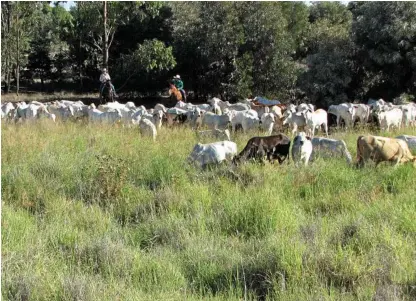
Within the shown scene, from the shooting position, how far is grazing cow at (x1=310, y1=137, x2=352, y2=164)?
909cm

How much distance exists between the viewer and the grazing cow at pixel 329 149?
9094mm

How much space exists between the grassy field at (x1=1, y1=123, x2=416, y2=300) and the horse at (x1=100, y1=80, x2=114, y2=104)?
32.2 ft

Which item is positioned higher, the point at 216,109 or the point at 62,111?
the point at 216,109

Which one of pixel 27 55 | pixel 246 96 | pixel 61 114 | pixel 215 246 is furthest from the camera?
pixel 27 55

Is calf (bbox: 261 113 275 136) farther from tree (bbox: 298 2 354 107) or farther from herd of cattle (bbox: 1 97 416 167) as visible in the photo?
tree (bbox: 298 2 354 107)

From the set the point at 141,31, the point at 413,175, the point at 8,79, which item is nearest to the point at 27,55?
the point at 8,79

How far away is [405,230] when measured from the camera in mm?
5488

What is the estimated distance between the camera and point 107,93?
65.6 feet

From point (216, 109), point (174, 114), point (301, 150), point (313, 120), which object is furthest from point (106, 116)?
point (301, 150)

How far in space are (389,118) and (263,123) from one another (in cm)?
338

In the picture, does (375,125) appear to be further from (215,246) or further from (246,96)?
(215,246)

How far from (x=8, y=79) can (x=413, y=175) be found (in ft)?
85.1

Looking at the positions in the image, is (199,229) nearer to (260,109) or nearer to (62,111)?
(260,109)

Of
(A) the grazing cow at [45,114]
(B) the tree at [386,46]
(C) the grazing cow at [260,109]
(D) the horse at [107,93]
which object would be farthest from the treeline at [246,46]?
(A) the grazing cow at [45,114]
